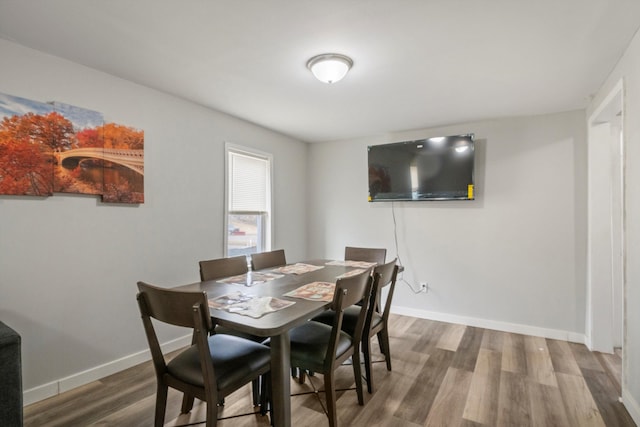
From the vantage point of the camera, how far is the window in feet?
11.7

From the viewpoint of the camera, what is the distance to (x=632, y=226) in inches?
79.7

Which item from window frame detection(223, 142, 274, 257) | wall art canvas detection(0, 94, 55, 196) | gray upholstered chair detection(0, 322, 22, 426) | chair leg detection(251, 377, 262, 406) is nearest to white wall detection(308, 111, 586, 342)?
window frame detection(223, 142, 274, 257)

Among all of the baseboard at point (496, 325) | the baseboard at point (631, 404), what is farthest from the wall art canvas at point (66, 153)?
the baseboard at point (631, 404)

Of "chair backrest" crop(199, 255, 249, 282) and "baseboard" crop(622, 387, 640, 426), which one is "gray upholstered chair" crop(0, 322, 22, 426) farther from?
"baseboard" crop(622, 387, 640, 426)

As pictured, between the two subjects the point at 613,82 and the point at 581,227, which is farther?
the point at 581,227

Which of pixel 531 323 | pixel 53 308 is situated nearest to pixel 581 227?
pixel 531 323

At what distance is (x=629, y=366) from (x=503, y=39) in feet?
7.39

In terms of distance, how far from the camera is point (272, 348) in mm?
1494

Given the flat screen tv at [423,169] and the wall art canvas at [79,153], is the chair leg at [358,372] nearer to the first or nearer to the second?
the wall art canvas at [79,153]

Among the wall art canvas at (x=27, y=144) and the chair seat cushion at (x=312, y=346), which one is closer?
the chair seat cushion at (x=312, y=346)

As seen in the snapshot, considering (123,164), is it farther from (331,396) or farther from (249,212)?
(331,396)

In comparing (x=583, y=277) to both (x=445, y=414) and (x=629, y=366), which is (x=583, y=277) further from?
(x=445, y=414)

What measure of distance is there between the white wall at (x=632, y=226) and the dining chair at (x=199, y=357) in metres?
2.26

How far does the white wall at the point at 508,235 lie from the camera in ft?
10.7
